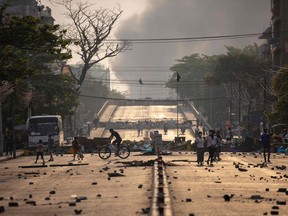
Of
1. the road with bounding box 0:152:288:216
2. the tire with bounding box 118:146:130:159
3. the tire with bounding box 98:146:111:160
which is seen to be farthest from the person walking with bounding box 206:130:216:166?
the tire with bounding box 98:146:111:160

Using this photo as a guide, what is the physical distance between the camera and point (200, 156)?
148ft

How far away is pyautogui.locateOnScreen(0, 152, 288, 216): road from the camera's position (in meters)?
19.4

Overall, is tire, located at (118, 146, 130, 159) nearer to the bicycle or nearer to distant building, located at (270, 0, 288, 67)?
the bicycle

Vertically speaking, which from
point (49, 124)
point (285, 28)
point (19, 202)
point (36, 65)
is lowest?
point (19, 202)

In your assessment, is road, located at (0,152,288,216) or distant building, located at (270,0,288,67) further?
distant building, located at (270,0,288,67)

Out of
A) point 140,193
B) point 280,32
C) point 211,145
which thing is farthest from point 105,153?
point 280,32

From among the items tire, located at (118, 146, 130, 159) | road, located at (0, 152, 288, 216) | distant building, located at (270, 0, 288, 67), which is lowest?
road, located at (0, 152, 288, 216)

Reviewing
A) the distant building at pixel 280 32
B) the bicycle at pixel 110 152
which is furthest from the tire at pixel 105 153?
the distant building at pixel 280 32

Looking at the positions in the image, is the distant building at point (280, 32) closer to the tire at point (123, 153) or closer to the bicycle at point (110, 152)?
the bicycle at point (110, 152)

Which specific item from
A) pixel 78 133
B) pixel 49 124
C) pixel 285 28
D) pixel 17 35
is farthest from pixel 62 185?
pixel 78 133

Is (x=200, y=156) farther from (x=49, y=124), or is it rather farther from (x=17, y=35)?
(x=49, y=124)

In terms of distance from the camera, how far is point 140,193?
947 inches

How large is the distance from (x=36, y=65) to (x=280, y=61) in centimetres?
4335

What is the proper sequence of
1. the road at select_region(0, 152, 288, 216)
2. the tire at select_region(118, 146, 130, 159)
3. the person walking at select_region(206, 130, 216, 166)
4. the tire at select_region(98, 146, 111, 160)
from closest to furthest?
the road at select_region(0, 152, 288, 216) → the person walking at select_region(206, 130, 216, 166) → the tire at select_region(118, 146, 130, 159) → the tire at select_region(98, 146, 111, 160)
